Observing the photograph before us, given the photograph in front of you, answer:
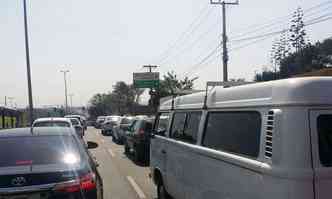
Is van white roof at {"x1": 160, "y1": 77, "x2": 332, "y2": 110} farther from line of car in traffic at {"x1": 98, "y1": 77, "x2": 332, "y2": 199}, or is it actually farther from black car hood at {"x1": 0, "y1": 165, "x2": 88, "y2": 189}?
black car hood at {"x1": 0, "y1": 165, "x2": 88, "y2": 189}

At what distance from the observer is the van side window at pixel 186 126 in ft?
20.5

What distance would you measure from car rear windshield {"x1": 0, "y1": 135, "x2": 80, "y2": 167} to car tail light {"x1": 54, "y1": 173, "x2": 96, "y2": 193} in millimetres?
325

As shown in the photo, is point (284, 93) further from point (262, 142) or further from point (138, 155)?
point (138, 155)

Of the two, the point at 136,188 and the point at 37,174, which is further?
the point at 136,188

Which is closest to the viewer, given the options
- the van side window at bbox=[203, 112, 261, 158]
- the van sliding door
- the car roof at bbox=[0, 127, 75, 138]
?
the van sliding door

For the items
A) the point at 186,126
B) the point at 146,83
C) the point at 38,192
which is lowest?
the point at 38,192

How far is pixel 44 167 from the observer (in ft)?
16.4

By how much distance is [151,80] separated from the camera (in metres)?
62.1

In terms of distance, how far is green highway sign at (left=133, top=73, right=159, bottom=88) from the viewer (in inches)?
2429

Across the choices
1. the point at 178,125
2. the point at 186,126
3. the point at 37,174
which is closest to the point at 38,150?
the point at 37,174

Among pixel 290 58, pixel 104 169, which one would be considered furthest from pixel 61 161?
pixel 290 58

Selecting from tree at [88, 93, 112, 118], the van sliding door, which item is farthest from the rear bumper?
tree at [88, 93, 112, 118]

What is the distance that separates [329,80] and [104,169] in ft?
38.4

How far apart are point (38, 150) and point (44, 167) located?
2.03 feet
